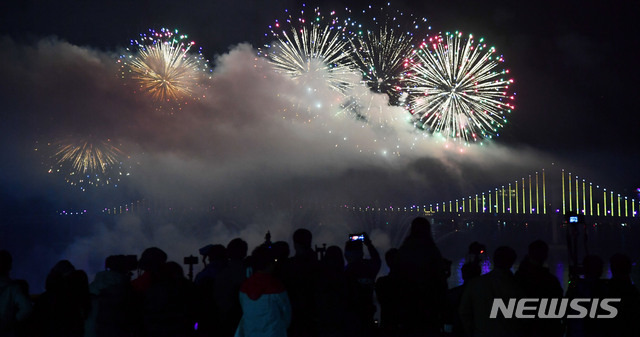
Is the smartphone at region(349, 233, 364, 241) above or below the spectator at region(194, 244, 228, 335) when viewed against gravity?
above

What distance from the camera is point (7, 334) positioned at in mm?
6992

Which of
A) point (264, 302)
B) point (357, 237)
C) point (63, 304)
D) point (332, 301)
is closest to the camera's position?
point (264, 302)

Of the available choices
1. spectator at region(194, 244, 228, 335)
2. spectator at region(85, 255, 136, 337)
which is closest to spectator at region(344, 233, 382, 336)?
spectator at region(194, 244, 228, 335)

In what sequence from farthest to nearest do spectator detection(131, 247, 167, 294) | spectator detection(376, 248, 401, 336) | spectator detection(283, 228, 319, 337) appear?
spectator detection(376, 248, 401, 336)
spectator detection(283, 228, 319, 337)
spectator detection(131, 247, 167, 294)

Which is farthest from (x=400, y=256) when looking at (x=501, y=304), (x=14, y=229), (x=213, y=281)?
(x=14, y=229)

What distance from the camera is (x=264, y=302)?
6121 millimetres

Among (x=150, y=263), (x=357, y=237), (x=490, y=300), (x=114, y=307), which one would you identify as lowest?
(x=114, y=307)

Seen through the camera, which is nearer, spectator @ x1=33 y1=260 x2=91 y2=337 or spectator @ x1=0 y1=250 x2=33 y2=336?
spectator @ x1=0 y1=250 x2=33 y2=336

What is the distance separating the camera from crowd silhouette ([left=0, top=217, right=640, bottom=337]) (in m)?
6.14

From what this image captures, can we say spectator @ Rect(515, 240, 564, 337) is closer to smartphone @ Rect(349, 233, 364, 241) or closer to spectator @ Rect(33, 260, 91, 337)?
smartphone @ Rect(349, 233, 364, 241)

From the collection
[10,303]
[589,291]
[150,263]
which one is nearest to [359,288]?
[150,263]

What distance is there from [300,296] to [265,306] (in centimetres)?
123

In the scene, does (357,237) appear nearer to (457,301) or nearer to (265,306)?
(457,301)

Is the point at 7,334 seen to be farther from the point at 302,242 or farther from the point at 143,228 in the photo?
the point at 143,228
